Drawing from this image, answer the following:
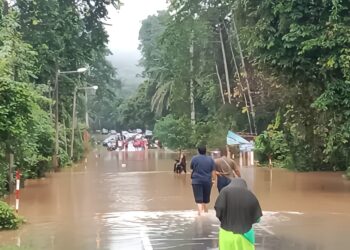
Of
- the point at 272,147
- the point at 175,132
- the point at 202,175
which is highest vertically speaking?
the point at 175,132

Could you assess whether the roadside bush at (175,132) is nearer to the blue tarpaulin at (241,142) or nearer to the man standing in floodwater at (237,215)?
the blue tarpaulin at (241,142)

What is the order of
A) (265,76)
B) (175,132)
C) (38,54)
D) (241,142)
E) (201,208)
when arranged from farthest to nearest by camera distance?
(175,132) < (241,142) < (38,54) < (265,76) < (201,208)

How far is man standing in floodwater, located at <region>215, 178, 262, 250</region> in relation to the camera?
7.16 metres

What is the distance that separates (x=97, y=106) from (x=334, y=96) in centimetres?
8897

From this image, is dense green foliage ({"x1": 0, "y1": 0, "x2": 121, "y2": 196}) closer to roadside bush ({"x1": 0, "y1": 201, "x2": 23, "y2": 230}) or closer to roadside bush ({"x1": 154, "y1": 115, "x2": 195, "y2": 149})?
roadside bush ({"x1": 0, "y1": 201, "x2": 23, "y2": 230})

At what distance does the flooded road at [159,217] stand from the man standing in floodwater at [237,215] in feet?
9.32

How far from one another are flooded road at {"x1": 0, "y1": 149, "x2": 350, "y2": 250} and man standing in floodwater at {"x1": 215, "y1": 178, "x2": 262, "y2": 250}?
112 inches

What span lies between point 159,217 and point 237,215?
710 centimetres

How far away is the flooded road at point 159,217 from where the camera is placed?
1063 cm

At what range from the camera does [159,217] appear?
Result: 14.1 meters

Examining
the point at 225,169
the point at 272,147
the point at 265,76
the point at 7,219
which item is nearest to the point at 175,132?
the point at 272,147

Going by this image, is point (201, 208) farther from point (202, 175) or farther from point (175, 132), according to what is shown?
point (175, 132)

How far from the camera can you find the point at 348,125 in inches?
745

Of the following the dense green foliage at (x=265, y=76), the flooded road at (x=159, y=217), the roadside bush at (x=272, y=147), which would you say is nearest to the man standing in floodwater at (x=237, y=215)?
the flooded road at (x=159, y=217)
